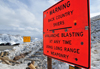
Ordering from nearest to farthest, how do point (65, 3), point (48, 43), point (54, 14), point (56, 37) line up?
point (65, 3)
point (56, 37)
point (54, 14)
point (48, 43)

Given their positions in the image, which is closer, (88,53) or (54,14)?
(88,53)

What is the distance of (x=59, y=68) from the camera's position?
13.9 ft

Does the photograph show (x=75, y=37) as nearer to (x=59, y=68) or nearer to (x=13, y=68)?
(x=59, y=68)

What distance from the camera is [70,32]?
203 cm

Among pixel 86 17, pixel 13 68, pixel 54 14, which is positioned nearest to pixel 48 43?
pixel 54 14

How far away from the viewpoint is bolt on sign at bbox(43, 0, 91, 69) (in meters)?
1.68

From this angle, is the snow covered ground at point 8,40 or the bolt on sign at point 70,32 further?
the snow covered ground at point 8,40

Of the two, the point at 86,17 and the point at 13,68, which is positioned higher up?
the point at 86,17

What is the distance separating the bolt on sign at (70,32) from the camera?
1.68 meters

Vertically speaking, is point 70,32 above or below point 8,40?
above

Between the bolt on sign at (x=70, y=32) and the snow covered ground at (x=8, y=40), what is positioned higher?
the bolt on sign at (x=70, y=32)

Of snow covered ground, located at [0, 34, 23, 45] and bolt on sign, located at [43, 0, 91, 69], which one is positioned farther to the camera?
snow covered ground, located at [0, 34, 23, 45]

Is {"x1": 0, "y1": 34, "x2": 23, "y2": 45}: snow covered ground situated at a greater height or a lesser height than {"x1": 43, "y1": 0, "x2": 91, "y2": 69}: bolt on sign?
lesser

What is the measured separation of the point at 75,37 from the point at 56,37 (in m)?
0.79
